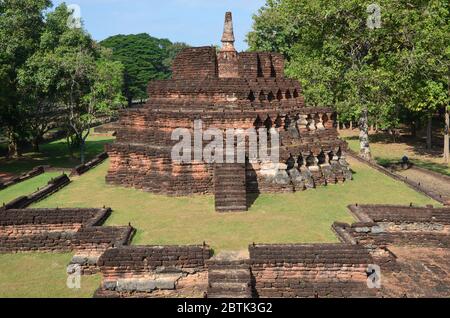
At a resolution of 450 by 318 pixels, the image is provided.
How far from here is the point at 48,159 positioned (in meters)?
30.3

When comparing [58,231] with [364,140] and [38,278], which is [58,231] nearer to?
[38,278]

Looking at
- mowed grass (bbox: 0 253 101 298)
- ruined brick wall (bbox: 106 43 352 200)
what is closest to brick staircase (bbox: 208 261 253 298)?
mowed grass (bbox: 0 253 101 298)

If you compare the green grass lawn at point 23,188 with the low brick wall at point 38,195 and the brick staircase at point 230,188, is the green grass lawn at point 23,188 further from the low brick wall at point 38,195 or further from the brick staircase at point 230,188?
the brick staircase at point 230,188

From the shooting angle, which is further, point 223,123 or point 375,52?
point 375,52

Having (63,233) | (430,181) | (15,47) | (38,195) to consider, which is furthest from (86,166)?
(430,181)

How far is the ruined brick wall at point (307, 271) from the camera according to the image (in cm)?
899

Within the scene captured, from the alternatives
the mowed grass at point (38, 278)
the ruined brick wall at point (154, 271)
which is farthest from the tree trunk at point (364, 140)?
the mowed grass at point (38, 278)

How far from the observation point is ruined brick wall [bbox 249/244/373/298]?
29.5 ft

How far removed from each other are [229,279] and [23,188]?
11957 millimetres

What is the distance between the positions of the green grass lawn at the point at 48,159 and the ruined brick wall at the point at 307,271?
2153 cm

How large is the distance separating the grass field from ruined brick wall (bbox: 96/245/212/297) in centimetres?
1865

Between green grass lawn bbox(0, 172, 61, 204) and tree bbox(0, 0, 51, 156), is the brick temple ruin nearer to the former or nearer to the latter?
green grass lawn bbox(0, 172, 61, 204)

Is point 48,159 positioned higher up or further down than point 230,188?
further down

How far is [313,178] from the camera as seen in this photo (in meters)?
15.6
